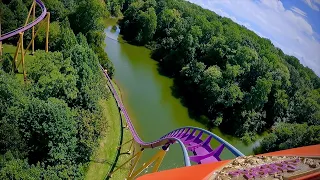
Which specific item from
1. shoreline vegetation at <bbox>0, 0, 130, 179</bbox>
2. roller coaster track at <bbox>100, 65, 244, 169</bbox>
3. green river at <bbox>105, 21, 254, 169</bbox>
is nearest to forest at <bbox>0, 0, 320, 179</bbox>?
shoreline vegetation at <bbox>0, 0, 130, 179</bbox>

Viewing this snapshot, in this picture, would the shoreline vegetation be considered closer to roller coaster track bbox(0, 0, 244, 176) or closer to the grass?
A: the grass

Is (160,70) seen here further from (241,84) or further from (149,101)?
(241,84)

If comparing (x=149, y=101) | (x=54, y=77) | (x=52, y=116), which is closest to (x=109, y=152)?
(x=52, y=116)

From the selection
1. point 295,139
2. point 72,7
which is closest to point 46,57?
point 72,7

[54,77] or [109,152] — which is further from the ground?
[54,77]

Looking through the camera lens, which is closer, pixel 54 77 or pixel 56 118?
pixel 56 118

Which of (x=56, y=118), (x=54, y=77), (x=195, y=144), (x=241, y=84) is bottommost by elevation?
(x=56, y=118)

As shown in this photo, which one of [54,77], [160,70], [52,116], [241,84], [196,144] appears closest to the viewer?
[196,144]
